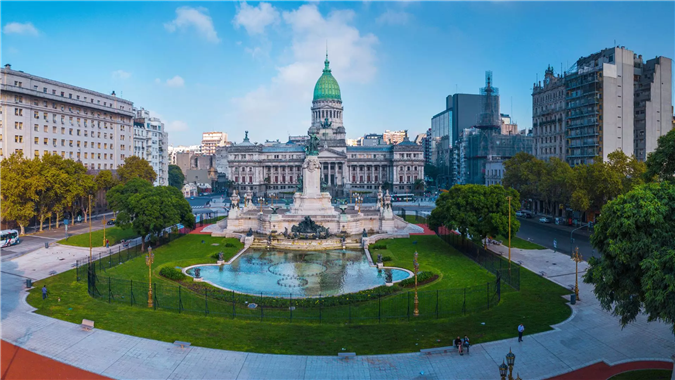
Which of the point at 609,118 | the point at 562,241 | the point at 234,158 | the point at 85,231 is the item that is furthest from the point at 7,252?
the point at 234,158

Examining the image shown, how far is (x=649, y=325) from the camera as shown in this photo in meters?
30.7

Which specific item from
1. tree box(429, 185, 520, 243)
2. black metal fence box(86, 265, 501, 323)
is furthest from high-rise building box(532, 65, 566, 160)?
black metal fence box(86, 265, 501, 323)

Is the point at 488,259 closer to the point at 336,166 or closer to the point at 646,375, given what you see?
the point at 646,375

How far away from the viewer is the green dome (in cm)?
19725

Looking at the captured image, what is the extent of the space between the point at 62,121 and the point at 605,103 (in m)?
99.8

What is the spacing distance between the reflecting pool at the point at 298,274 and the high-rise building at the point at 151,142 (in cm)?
8063

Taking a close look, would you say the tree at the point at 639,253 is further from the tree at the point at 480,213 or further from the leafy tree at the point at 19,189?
Answer: the leafy tree at the point at 19,189

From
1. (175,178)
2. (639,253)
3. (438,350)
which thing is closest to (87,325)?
(438,350)

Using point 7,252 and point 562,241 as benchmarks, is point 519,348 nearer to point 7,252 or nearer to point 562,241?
point 562,241

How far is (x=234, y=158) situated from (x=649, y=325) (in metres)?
165

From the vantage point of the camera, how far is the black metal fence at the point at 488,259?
1687 inches

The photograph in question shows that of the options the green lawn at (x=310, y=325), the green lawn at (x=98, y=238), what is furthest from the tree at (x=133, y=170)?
the green lawn at (x=310, y=325)

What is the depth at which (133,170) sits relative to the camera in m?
97.4

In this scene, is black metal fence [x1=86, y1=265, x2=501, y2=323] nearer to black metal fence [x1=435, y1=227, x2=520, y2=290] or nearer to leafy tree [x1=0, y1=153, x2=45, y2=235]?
black metal fence [x1=435, y1=227, x2=520, y2=290]
